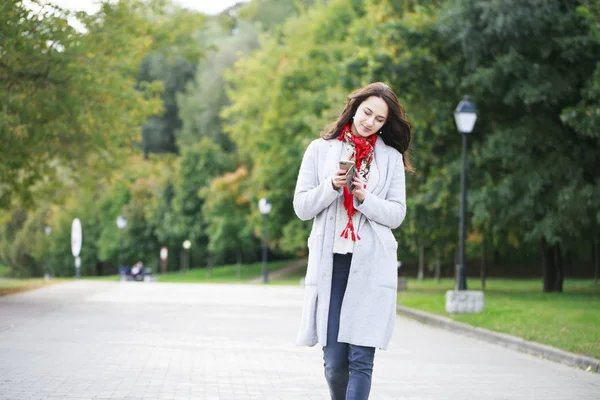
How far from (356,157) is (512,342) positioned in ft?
30.5

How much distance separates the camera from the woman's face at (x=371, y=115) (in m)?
5.73

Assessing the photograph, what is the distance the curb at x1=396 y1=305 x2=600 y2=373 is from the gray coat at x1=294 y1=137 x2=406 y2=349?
640 centimetres

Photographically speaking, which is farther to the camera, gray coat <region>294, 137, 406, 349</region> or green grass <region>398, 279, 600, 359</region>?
green grass <region>398, 279, 600, 359</region>

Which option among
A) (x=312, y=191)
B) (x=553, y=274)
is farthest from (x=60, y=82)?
(x=553, y=274)

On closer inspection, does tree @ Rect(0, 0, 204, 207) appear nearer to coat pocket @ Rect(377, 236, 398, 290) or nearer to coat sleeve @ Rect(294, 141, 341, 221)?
coat sleeve @ Rect(294, 141, 341, 221)

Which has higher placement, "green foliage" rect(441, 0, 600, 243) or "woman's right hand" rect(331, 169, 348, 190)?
"green foliage" rect(441, 0, 600, 243)

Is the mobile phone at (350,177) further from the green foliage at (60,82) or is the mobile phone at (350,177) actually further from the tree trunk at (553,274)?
the tree trunk at (553,274)

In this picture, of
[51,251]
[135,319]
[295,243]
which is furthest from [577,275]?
[135,319]

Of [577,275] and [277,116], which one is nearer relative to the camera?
[277,116]

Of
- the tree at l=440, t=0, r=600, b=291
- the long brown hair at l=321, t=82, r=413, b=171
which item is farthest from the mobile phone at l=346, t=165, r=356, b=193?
the tree at l=440, t=0, r=600, b=291

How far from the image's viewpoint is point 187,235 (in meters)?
70.7

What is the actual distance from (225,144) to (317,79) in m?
29.5

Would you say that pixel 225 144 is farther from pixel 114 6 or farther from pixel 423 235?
pixel 114 6

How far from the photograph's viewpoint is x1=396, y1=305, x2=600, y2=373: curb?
1178 centimetres
